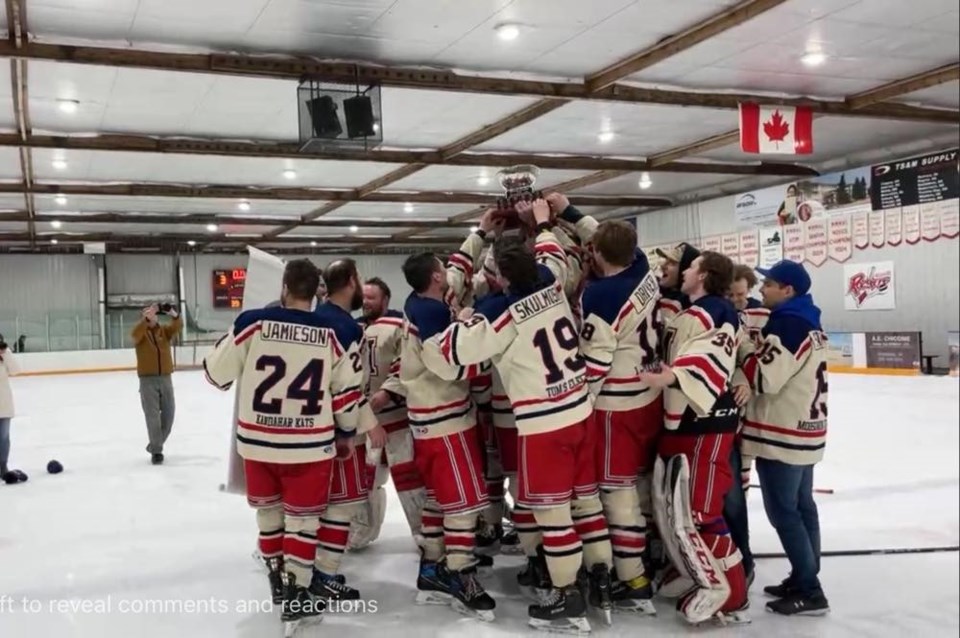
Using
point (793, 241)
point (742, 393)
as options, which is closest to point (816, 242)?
point (793, 241)

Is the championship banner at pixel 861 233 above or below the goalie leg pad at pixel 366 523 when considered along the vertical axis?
above

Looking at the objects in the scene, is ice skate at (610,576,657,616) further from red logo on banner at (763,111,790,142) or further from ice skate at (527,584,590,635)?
red logo on banner at (763,111,790,142)

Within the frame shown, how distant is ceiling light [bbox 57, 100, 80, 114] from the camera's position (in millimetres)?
7320

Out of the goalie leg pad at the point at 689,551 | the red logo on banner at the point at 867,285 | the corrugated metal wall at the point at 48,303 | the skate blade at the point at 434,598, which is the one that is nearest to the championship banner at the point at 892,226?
the red logo on banner at the point at 867,285

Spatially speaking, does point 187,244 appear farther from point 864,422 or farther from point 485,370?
point 485,370

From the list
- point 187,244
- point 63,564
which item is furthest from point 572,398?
point 187,244

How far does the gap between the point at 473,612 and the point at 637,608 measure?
1.87ft

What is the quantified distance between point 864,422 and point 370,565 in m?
5.19

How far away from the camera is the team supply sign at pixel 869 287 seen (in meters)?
7.78

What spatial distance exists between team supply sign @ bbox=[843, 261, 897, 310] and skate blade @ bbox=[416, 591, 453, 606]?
581 centimetres

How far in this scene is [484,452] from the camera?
3271mm

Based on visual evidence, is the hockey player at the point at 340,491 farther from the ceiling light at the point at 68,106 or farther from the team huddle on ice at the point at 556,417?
the ceiling light at the point at 68,106

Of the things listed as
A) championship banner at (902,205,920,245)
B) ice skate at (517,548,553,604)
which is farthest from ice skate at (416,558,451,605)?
championship banner at (902,205,920,245)

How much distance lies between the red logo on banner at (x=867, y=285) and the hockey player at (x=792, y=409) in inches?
213
